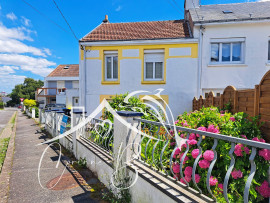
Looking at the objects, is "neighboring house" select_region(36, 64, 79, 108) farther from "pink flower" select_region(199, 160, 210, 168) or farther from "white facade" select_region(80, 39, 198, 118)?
"pink flower" select_region(199, 160, 210, 168)

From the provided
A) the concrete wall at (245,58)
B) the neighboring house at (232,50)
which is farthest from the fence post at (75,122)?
the concrete wall at (245,58)

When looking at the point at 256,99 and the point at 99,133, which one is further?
the point at 99,133

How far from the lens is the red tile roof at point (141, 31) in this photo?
947 centimetres

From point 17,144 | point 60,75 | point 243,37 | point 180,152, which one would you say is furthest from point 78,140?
point 60,75

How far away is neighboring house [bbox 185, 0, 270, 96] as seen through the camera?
27.7 feet

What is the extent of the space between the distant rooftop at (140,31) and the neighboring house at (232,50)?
1194 millimetres

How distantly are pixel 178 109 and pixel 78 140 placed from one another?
5590mm

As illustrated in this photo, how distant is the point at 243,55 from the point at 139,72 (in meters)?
5.18

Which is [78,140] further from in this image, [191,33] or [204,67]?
[191,33]

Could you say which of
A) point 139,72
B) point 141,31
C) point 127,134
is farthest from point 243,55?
point 127,134

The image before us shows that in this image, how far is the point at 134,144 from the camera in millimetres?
2938

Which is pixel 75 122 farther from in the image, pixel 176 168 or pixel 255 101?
pixel 255 101

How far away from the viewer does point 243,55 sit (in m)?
8.69

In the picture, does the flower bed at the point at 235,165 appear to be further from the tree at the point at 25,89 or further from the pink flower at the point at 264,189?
the tree at the point at 25,89
